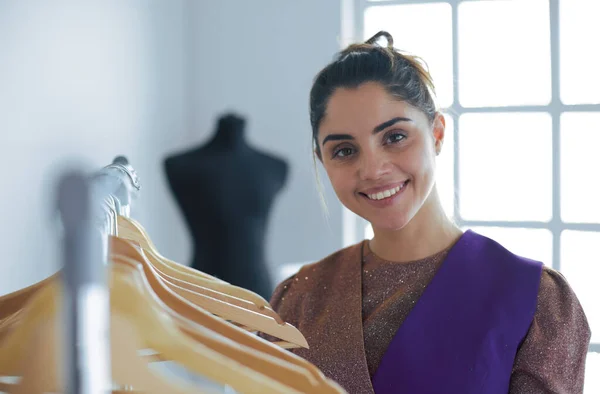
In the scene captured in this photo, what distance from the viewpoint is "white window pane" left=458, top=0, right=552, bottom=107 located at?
260 centimetres

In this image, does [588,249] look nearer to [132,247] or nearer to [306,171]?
[306,171]

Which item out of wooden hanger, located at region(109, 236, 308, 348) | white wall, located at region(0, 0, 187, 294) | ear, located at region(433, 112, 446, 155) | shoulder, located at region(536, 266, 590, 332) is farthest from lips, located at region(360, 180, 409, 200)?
white wall, located at region(0, 0, 187, 294)

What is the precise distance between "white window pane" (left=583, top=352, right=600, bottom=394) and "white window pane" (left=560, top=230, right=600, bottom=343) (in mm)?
72

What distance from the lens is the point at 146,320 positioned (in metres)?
0.58

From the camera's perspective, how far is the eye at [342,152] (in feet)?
4.26

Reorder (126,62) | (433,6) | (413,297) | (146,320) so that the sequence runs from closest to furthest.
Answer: (146,320)
(413,297)
(126,62)
(433,6)

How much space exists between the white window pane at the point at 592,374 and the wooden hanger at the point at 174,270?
1.80 metres

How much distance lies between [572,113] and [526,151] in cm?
21

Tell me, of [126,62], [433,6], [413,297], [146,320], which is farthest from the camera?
[433,6]

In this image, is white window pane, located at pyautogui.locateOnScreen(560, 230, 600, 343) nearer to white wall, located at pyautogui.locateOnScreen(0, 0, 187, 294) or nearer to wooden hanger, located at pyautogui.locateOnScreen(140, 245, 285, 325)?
white wall, located at pyautogui.locateOnScreen(0, 0, 187, 294)

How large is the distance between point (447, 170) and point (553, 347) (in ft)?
5.31

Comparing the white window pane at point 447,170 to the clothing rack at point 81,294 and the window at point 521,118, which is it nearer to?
the window at point 521,118

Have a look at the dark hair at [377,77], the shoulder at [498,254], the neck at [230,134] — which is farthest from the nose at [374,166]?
the neck at [230,134]

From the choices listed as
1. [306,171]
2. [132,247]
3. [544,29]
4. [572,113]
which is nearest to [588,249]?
[572,113]
